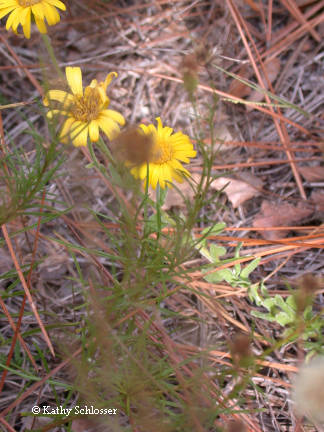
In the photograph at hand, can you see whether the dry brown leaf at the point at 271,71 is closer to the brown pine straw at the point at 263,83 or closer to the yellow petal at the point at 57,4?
the brown pine straw at the point at 263,83

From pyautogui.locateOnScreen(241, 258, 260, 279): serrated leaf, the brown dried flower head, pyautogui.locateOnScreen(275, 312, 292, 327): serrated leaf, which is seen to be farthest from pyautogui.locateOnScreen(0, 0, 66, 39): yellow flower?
pyautogui.locateOnScreen(275, 312, 292, 327): serrated leaf

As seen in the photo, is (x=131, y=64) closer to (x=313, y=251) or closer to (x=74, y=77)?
(x=74, y=77)

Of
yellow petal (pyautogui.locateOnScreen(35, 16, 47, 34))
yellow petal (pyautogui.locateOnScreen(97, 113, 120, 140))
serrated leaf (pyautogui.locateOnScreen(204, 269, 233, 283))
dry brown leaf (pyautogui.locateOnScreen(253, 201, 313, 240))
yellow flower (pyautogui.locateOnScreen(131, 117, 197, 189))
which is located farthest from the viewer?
dry brown leaf (pyautogui.locateOnScreen(253, 201, 313, 240))

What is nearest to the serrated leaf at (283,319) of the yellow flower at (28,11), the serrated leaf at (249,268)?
the serrated leaf at (249,268)

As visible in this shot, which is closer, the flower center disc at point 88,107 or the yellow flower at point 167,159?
the flower center disc at point 88,107

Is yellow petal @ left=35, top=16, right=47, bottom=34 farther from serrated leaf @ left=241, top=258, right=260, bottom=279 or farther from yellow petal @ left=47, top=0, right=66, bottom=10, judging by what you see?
serrated leaf @ left=241, top=258, right=260, bottom=279

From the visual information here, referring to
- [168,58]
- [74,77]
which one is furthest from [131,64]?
[74,77]
